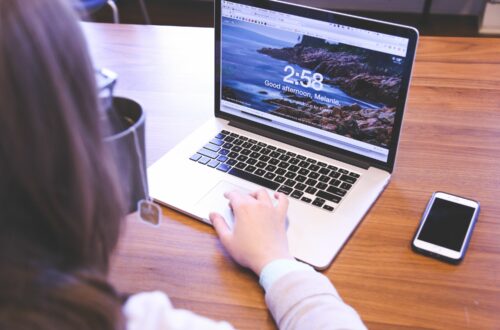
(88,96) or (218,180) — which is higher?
(88,96)

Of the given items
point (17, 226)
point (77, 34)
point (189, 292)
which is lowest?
point (189, 292)

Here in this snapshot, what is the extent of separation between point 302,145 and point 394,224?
0.23 metres

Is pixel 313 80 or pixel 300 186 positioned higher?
pixel 313 80

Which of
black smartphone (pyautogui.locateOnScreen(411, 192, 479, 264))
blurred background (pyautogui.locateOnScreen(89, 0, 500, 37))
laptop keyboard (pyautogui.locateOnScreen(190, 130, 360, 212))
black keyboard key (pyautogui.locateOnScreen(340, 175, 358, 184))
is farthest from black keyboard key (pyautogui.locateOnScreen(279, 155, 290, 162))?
blurred background (pyautogui.locateOnScreen(89, 0, 500, 37))

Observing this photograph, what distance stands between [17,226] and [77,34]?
16 centimetres

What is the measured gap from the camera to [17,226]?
0.45m

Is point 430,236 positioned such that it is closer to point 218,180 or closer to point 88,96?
point 218,180

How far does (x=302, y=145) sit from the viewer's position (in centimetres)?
102

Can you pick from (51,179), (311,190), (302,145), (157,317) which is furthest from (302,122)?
(51,179)

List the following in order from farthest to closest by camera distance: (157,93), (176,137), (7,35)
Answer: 1. (157,93)
2. (176,137)
3. (7,35)

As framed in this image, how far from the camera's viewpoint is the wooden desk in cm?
75

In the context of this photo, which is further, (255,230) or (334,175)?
(334,175)

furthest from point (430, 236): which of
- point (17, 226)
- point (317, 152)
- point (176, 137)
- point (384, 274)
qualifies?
point (17, 226)

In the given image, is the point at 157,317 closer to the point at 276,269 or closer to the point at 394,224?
the point at 276,269
